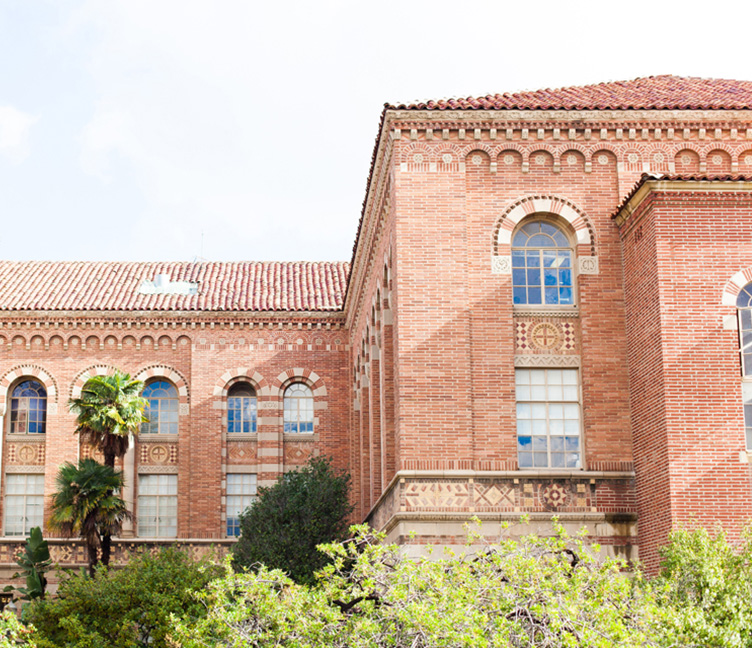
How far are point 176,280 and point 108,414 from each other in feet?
28.2

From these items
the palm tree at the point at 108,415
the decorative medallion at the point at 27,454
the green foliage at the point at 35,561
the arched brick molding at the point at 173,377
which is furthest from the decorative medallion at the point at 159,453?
the green foliage at the point at 35,561

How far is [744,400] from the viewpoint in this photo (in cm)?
1959

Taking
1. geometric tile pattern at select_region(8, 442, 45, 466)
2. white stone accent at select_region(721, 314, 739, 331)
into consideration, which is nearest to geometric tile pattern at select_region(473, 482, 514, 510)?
white stone accent at select_region(721, 314, 739, 331)

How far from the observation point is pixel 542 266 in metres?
22.3

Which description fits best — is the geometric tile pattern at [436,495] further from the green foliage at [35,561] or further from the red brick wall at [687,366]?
the green foliage at [35,561]

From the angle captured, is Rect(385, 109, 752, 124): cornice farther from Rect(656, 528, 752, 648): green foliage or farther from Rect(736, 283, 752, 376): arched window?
Rect(656, 528, 752, 648): green foliage

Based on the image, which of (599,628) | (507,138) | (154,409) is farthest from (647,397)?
(154,409)

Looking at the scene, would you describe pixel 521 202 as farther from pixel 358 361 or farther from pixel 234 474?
pixel 234 474

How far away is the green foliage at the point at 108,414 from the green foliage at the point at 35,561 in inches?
136

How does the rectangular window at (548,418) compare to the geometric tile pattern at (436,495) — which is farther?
the rectangular window at (548,418)

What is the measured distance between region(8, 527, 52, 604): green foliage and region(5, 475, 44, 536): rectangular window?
6.06 feet

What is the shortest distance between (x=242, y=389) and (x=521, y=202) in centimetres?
1808

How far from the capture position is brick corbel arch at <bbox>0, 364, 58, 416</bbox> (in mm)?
37031

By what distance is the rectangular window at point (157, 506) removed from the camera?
36312 millimetres
